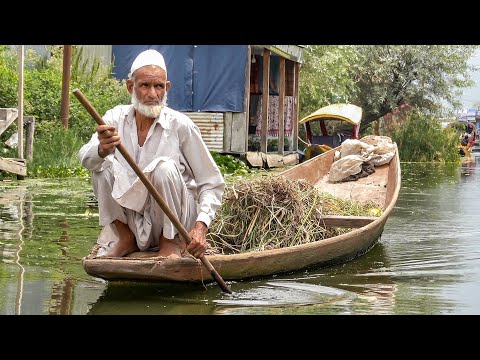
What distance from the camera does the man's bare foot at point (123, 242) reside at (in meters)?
5.22

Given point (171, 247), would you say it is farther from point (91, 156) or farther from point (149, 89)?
point (149, 89)

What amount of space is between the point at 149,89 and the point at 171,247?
0.90 metres

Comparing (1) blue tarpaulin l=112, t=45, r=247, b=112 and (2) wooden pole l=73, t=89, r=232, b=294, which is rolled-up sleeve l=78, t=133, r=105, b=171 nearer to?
(2) wooden pole l=73, t=89, r=232, b=294

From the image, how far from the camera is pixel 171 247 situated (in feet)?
17.1

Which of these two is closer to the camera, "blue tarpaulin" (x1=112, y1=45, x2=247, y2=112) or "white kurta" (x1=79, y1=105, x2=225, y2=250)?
"white kurta" (x1=79, y1=105, x2=225, y2=250)

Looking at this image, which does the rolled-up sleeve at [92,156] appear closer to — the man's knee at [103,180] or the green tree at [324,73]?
the man's knee at [103,180]

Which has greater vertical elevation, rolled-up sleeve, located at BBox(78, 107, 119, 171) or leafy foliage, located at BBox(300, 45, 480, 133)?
leafy foliage, located at BBox(300, 45, 480, 133)

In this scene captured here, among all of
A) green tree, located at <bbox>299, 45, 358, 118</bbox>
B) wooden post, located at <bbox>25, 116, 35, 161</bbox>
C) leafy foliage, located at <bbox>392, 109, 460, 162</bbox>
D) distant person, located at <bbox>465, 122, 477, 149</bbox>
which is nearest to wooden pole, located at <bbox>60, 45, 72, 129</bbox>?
wooden post, located at <bbox>25, 116, 35, 161</bbox>

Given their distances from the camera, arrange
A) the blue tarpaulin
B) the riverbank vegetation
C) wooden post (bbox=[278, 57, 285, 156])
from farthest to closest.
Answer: wooden post (bbox=[278, 57, 285, 156]), the blue tarpaulin, the riverbank vegetation

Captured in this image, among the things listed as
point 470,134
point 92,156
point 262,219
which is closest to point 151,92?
point 92,156

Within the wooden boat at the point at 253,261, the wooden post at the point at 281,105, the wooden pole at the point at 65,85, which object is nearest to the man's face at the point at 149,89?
the wooden boat at the point at 253,261

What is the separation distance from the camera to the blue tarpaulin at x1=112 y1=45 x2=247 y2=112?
17.3 metres

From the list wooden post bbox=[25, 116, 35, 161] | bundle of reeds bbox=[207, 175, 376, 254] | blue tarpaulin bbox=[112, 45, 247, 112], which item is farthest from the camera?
blue tarpaulin bbox=[112, 45, 247, 112]
